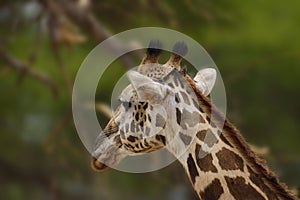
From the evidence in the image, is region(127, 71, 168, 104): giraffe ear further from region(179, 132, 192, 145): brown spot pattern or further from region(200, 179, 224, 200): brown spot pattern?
region(200, 179, 224, 200): brown spot pattern

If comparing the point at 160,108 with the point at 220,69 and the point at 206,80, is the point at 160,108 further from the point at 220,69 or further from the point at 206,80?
the point at 220,69

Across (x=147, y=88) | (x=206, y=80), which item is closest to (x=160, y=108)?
(x=147, y=88)

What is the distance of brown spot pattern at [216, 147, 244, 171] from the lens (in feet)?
6.31

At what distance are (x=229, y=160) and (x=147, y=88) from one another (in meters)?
0.28

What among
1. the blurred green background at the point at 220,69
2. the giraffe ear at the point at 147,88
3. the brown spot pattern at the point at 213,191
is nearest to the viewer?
the giraffe ear at the point at 147,88

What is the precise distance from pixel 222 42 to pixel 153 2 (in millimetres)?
2569

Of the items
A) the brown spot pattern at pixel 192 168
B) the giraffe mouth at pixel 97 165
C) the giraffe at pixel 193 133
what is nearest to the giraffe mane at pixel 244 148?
the giraffe at pixel 193 133

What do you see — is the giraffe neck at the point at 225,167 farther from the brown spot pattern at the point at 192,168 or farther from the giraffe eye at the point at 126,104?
the giraffe eye at the point at 126,104

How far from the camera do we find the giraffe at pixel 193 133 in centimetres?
190

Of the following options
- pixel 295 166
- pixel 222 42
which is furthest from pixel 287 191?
pixel 222 42

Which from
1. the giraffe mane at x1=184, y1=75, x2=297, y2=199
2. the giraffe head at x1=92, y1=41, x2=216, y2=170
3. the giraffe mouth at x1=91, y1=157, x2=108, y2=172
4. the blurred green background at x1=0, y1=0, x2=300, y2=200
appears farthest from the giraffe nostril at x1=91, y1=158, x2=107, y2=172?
the blurred green background at x1=0, y1=0, x2=300, y2=200

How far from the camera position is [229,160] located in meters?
1.94

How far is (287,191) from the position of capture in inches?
74.1

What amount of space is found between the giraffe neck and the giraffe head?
0.03m
